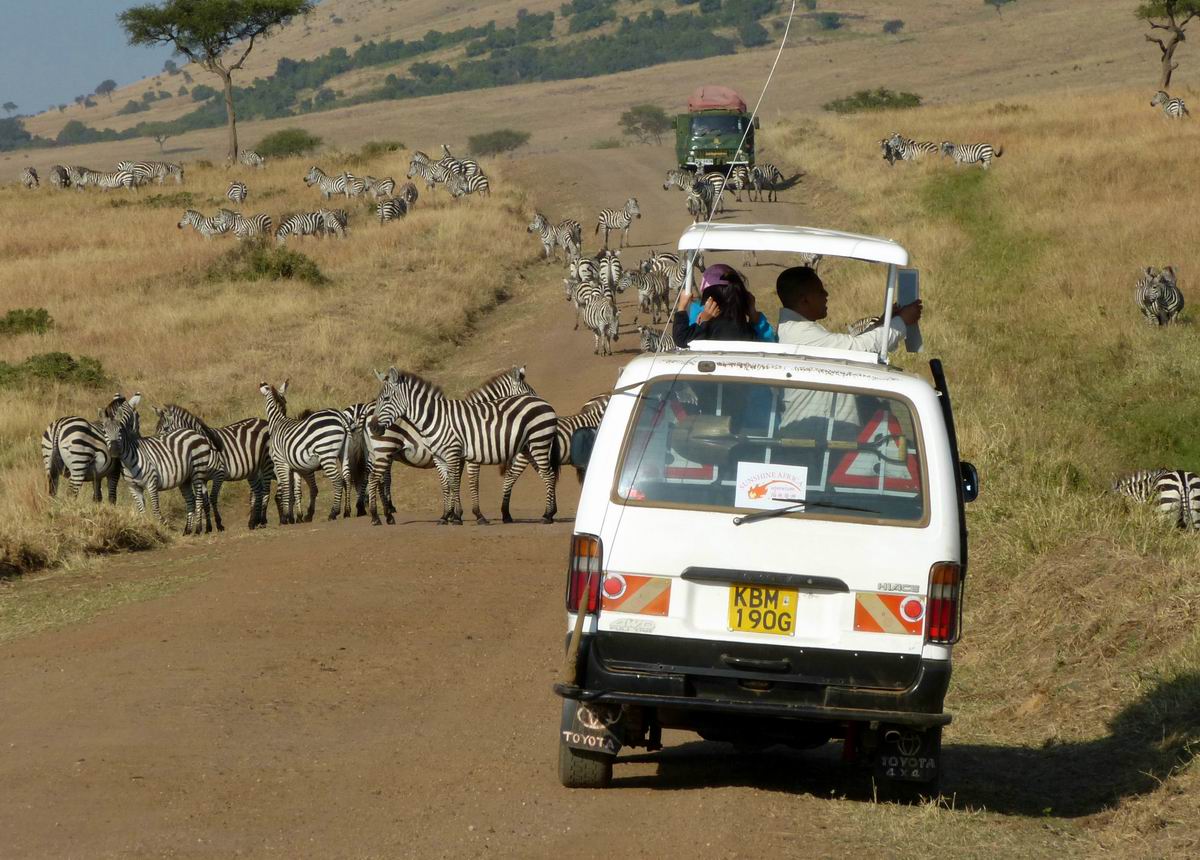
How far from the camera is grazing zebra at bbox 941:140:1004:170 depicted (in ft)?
116

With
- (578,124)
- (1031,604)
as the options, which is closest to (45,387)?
(1031,604)

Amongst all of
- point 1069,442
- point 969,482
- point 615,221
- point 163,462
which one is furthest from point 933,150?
point 969,482

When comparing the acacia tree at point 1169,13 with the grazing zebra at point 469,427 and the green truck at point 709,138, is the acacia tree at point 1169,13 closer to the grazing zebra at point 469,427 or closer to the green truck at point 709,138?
the green truck at point 709,138

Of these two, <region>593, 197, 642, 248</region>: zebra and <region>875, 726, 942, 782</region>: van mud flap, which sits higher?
<region>875, 726, 942, 782</region>: van mud flap

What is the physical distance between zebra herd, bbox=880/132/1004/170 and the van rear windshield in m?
31.6

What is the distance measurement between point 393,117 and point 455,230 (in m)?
67.4

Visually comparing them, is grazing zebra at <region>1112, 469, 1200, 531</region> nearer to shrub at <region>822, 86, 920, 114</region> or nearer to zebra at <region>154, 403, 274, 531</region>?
zebra at <region>154, 403, 274, 531</region>

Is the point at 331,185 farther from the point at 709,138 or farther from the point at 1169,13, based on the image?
the point at 1169,13

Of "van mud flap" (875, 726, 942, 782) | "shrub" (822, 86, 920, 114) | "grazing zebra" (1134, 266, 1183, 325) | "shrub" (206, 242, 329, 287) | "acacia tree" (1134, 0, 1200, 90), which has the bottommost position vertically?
"shrub" (206, 242, 329, 287)

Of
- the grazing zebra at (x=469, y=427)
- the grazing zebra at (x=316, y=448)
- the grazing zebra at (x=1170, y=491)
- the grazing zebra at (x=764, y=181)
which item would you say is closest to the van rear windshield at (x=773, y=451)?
the grazing zebra at (x=1170, y=491)

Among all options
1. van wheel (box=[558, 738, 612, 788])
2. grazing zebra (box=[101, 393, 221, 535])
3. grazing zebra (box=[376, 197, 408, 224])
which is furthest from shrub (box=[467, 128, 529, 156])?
van wheel (box=[558, 738, 612, 788])

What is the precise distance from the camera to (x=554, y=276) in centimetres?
2936

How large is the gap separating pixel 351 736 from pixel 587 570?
216 cm

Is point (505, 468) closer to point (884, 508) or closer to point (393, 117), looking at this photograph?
point (884, 508)
